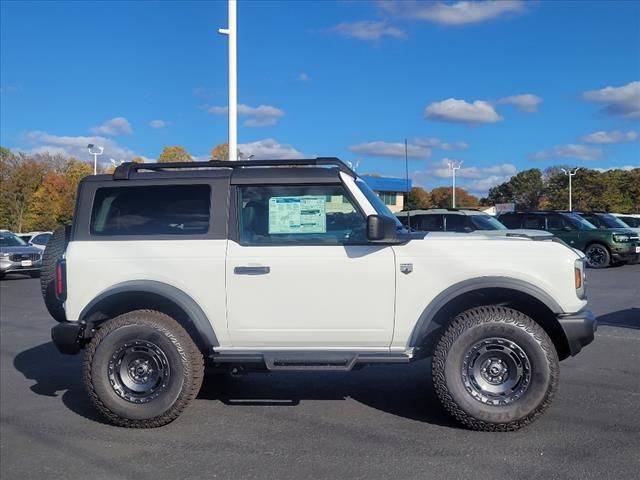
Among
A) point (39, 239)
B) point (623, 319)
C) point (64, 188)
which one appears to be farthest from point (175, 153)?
point (623, 319)

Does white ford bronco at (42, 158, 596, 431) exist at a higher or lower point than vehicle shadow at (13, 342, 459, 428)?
higher

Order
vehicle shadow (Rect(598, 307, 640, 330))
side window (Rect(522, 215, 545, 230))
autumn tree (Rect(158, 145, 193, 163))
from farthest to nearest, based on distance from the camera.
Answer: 1. autumn tree (Rect(158, 145, 193, 163))
2. side window (Rect(522, 215, 545, 230))
3. vehicle shadow (Rect(598, 307, 640, 330))

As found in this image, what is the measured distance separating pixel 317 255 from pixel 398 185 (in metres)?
52.1

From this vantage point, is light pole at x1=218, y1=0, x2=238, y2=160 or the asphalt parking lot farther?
light pole at x1=218, y1=0, x2=238, y2=160

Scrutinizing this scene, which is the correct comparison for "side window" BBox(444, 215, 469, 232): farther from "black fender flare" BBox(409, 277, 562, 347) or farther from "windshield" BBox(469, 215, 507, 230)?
"black fender flare" BBox(409, 277, 562, 347)

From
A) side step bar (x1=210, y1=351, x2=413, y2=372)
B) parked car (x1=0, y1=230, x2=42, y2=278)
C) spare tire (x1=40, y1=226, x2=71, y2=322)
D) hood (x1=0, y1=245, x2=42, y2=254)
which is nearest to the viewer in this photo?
A: side step bar (x1=210, y1=351, x2=413, y2=372)

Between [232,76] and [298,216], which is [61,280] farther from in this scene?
[232,76]

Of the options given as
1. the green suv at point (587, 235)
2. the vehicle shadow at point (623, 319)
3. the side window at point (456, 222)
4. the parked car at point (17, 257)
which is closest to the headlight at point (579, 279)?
the vehicle shadow at point (623, 319)

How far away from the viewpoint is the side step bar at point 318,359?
4879 mm

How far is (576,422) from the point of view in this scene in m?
4.90

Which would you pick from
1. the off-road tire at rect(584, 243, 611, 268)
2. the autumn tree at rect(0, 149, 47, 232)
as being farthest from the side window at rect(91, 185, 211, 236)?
the autumn tree at rect(0, 149, 47, 232)

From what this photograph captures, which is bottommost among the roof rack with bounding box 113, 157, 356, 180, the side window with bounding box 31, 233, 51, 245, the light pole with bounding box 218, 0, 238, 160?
the side window with bounding box 31, 233, 51, 245

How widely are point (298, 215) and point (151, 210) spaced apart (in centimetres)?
126

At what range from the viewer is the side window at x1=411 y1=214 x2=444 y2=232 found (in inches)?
679
